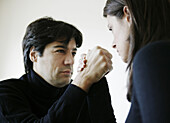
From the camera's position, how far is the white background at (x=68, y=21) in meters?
1.91

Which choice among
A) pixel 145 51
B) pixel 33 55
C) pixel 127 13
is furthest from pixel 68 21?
pixel 145 51

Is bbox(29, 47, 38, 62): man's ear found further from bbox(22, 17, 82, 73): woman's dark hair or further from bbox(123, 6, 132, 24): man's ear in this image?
bbox(123, 6, 132, 24): man's ear

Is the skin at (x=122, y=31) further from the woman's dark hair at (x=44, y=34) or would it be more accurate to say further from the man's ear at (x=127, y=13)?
the woman's dark hair at (x=44, y=34)

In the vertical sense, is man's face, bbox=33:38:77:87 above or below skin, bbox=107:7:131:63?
below

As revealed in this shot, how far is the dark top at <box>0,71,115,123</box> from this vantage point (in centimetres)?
77

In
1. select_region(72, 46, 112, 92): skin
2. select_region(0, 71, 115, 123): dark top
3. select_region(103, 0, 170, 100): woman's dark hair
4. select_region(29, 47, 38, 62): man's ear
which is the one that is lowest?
select_region(0, 71, 115, 123): dark top

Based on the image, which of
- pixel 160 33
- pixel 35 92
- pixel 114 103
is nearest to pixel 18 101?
pixel 35 92

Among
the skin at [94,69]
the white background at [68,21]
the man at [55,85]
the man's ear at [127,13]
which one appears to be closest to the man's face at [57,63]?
the man at [55,85]

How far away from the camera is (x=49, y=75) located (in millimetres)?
1188

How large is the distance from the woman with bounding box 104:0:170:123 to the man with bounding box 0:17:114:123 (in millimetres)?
177

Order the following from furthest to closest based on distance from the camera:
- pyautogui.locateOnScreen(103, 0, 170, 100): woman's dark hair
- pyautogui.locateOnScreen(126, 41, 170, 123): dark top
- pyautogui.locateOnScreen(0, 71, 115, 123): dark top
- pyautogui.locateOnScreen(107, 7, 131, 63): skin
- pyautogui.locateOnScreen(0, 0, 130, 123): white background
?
pyautogui.locateOnScreen(0, 0, 130, 123): white background < pyautogui.locateOnScreen(0, 71, 115, 123): dark top < pyautogui.locateOnScreen(107, 7, 131, 63): skin < pyautogui.locateOnScreen(103, 0, 170, 100): woman's dark hair < pyautogui.locateOnScreen(126, 41, 170, 123): dark top

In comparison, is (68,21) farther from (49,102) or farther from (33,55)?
(49,102)

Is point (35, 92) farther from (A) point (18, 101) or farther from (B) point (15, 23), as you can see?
(B) point (15, 23)

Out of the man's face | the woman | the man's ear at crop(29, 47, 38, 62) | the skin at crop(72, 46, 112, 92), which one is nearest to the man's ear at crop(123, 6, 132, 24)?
the woman
